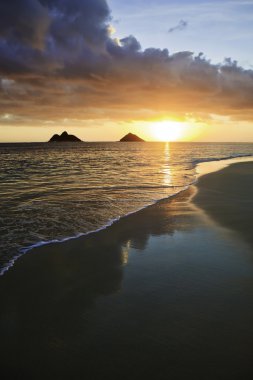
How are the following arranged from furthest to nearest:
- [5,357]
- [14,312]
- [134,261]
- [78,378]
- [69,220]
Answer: [69,220] → [134,261] → [14,312] → [5,357] → [78,378]

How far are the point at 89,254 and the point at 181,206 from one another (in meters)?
6.50

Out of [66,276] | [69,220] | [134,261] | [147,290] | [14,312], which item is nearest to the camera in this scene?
[14,312]

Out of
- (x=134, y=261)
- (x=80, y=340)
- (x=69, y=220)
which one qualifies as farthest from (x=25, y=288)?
(x=69, y=220)

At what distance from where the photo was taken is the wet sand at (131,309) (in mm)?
3596

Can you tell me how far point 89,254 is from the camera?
286 inches

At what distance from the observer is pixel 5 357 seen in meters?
3.75

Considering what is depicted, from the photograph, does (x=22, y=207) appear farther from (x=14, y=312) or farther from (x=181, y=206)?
(x=14, y=312)

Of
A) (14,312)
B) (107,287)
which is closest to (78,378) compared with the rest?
(14,312)

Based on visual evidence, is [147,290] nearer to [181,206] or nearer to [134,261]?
[134,261]

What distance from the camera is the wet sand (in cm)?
360

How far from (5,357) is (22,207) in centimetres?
970

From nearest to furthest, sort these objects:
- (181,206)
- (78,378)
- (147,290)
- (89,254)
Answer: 1. (78,378)
2. (147,290)
3. (89,254)
4. (181,206)

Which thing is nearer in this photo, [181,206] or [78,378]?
[78,378]

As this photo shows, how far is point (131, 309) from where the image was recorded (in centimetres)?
476
